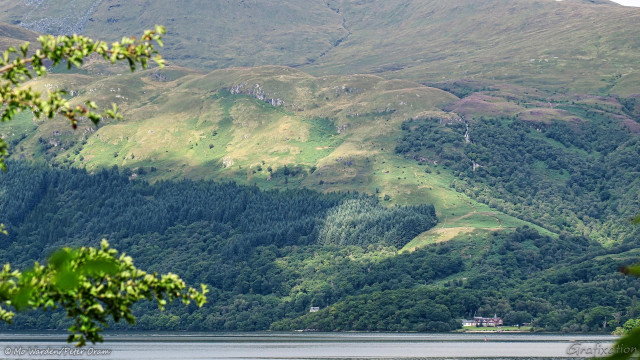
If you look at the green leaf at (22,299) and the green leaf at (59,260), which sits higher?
the green leaf at (59,260)

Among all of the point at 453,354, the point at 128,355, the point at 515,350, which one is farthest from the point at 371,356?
the point at 128,355

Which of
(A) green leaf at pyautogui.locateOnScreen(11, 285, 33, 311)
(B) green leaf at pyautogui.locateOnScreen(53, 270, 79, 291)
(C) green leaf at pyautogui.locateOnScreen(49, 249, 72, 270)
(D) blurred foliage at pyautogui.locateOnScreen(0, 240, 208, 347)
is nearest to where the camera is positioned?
(B) green leaf at pyautogui.locateOnScreen(53, 270, 79, 291)

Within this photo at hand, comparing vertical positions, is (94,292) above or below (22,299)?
below

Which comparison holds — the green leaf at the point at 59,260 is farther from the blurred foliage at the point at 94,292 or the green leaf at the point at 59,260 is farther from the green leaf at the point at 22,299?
the blurred foliage at the point at 94,292

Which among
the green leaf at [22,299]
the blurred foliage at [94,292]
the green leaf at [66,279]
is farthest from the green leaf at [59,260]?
the blurred foliage at [94,292]

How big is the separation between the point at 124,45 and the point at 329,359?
160314 mm

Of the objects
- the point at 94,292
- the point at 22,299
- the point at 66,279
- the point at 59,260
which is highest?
the point at 59,260

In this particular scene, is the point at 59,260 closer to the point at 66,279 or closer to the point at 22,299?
the point at 66,279

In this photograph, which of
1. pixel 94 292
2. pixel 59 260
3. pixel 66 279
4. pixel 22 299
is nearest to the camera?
pixel 66 279

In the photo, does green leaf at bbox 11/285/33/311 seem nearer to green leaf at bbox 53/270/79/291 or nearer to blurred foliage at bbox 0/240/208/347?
green leaf at bbox 53/270/79/291

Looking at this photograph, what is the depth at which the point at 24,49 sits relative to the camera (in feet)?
75.4

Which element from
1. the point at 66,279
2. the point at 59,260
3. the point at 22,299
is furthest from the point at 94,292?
the point at 66,279

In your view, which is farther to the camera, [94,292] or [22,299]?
[94,292]

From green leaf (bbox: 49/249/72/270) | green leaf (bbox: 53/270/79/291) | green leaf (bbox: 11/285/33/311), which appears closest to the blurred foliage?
green leaf (bbox: 11/285/33/311)
